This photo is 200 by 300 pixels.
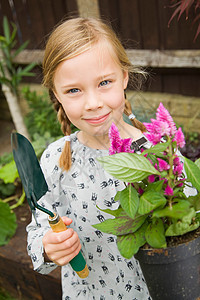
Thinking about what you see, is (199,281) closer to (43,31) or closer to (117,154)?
(117,154)

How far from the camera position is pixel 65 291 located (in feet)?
4.43

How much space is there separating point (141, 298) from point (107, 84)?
75 centimetres

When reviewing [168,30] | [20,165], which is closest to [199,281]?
[20,165]

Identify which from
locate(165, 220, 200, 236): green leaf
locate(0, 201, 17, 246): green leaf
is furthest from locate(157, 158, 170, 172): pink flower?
locate(0, 201, 17, 246): green leaf

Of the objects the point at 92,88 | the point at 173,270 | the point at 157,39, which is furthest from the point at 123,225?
the point at 157,39

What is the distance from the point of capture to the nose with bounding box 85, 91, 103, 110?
96 centimetres

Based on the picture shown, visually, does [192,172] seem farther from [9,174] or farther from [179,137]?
[9,174]

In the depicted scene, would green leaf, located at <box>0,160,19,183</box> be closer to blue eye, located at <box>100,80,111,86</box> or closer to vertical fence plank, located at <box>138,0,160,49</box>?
vertical fence plank, located at <box>138,0,160,49</box>

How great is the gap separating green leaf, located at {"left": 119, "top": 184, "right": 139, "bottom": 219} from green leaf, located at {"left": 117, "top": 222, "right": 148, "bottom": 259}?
0.07 m

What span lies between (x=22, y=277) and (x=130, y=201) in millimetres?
1573

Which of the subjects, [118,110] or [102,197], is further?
[102,197]

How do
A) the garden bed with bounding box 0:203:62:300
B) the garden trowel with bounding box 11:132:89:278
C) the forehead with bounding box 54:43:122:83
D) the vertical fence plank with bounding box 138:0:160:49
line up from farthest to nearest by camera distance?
the vertical fence plank with bounding box 138:0:160:49 < the garden bed with bounding box 0:203:62:300 < the forehead with bounding box 54:43:122:83 < the garden trowel with bounding box 11:132:89:278

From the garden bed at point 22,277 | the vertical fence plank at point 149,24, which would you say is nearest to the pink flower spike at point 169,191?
the garden bed at point 22,277

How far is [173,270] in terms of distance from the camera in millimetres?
739
